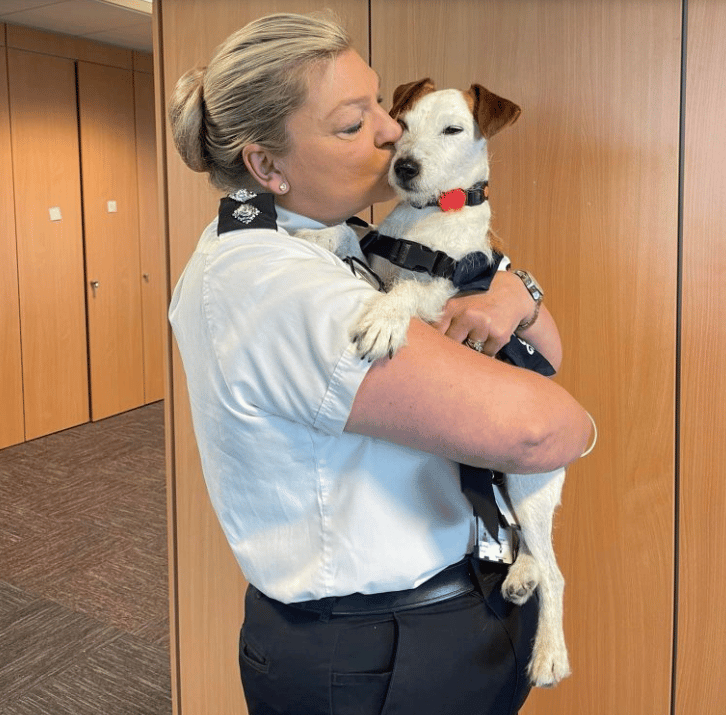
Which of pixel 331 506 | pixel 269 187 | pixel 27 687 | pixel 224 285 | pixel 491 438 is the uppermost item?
pixel 269 187

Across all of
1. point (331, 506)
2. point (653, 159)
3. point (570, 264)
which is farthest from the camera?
point (570, 264)

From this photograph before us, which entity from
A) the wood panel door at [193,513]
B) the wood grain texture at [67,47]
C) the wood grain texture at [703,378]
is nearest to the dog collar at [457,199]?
the wood grain texture at [703,378]

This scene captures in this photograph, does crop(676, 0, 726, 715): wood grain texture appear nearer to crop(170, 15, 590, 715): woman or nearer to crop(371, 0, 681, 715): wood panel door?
crop(371, 0, 681, 715): wood panel door

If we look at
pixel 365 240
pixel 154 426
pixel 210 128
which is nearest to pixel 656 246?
pixel 365 240

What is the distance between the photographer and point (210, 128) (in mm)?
1145

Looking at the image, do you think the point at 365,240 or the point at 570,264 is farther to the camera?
the point at 570,264

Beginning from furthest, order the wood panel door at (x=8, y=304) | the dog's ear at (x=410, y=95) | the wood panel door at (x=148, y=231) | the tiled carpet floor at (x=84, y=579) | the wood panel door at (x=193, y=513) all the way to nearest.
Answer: the wood panel door at (x=148, y=231) < the wood panel door at (x=8, y=304) < the tiled carpet floor at (x=84, y=579) < the wood panel door at (x=193, y=513) < the dog's ear at (x=410, y=95)

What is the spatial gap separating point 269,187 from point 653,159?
0.95m

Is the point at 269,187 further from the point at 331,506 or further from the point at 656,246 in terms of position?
the point at 656,246

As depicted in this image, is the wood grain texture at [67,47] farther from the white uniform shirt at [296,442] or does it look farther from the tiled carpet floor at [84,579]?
the white uniform shirt at [296,442]

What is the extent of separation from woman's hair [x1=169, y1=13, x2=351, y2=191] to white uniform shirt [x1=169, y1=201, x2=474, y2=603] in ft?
0.43

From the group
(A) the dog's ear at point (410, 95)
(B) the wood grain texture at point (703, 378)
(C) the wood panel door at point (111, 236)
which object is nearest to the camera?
(A) the dog's ear at point (410, 95)

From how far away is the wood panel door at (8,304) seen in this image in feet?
17.5

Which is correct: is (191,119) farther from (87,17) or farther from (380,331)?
(87,17)
